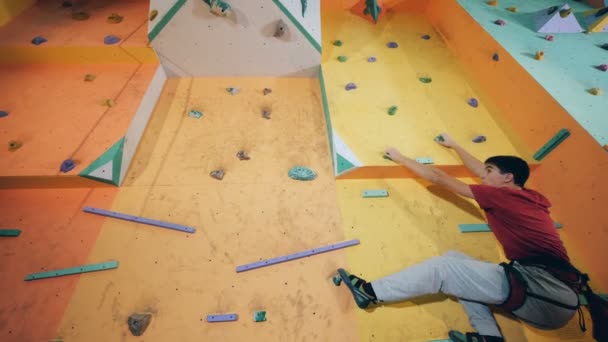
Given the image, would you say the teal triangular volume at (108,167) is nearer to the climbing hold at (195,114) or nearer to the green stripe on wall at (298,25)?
the climbing hold at (195,114)

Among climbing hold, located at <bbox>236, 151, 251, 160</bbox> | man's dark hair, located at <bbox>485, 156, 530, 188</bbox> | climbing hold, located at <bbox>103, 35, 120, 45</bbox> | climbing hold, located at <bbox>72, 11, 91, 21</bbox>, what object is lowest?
climbing hold, located at <bbox>236, 151, 251, 160</bbox>

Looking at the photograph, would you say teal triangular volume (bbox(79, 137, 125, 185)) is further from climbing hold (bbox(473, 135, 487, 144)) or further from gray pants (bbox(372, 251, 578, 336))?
climbing hold (bbox(473, 135, 487, 144))

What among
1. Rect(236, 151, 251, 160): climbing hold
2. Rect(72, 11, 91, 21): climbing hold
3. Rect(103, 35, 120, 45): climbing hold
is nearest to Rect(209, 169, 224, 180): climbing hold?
Rect(236, 151, 251, 160): climbing hold

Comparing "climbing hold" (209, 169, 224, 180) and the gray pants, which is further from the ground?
the gray pants

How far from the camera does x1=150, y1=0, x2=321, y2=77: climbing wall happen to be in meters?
2.47

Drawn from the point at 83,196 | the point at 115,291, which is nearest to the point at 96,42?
the point at 83,196

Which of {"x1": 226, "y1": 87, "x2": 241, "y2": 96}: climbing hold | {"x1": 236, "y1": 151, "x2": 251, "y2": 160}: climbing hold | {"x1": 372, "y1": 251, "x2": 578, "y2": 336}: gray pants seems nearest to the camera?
{"x1": 372, "y1": 251, "x2": 578, "y2": 336}: gray pants

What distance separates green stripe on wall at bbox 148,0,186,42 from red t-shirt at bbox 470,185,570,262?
2.59m

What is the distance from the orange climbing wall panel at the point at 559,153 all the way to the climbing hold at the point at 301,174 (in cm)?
164

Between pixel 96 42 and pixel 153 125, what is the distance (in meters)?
0.92

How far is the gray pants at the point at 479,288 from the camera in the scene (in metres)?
1.41

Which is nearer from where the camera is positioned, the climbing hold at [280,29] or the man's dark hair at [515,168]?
the man's dark hair at [515,168]

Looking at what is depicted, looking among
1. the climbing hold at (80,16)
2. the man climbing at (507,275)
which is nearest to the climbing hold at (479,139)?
the man climbing at (507,275)

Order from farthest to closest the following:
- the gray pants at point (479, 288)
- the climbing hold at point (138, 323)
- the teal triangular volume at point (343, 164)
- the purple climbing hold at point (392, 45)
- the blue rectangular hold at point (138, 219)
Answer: the purple climbing hold at point (392, 45)
the teal triangular volume at point (343, 164)
the blue rectangular hold at point (138, 219)
the climbing hold at point (138, 323)
the gray pants at point (479, 288)
